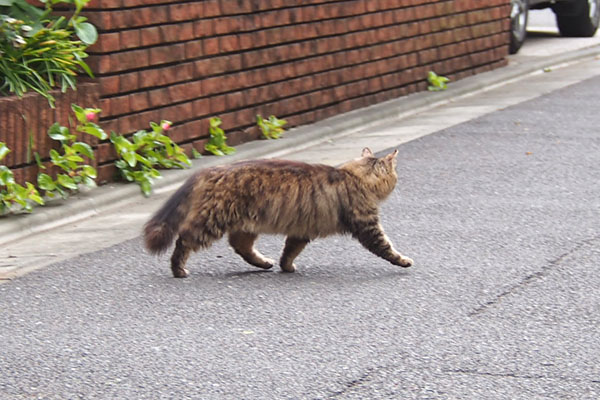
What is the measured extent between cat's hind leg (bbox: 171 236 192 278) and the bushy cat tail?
6 cm

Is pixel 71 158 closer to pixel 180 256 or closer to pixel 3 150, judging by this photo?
pixel 3 150

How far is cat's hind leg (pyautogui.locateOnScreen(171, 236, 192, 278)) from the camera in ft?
22.0

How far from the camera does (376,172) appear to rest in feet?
23.3

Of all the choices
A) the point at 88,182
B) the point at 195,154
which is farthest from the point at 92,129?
the point at 195,154

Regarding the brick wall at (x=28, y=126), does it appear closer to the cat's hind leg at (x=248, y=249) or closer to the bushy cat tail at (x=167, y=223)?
the bushy cat tail at (x=167, y=223)

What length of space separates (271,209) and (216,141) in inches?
149

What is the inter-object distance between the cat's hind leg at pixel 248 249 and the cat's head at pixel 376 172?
0.72 metres

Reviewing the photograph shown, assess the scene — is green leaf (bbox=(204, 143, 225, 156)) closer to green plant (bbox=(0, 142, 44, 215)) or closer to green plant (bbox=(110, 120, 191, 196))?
green plant (bbox=(110, 120, 191, 196))

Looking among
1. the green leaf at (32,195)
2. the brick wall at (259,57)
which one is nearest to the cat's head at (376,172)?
the green leaf at (32,195)

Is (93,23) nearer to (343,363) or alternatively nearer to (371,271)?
(371,271)

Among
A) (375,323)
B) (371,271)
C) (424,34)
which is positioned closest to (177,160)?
(371,271)

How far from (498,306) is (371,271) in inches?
41.2

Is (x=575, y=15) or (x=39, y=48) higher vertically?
(x=39, y=48)

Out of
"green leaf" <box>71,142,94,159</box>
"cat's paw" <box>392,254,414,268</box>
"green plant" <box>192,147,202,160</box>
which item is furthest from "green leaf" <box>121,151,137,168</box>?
"cat's paw" <box>392,254,414,268</box>
